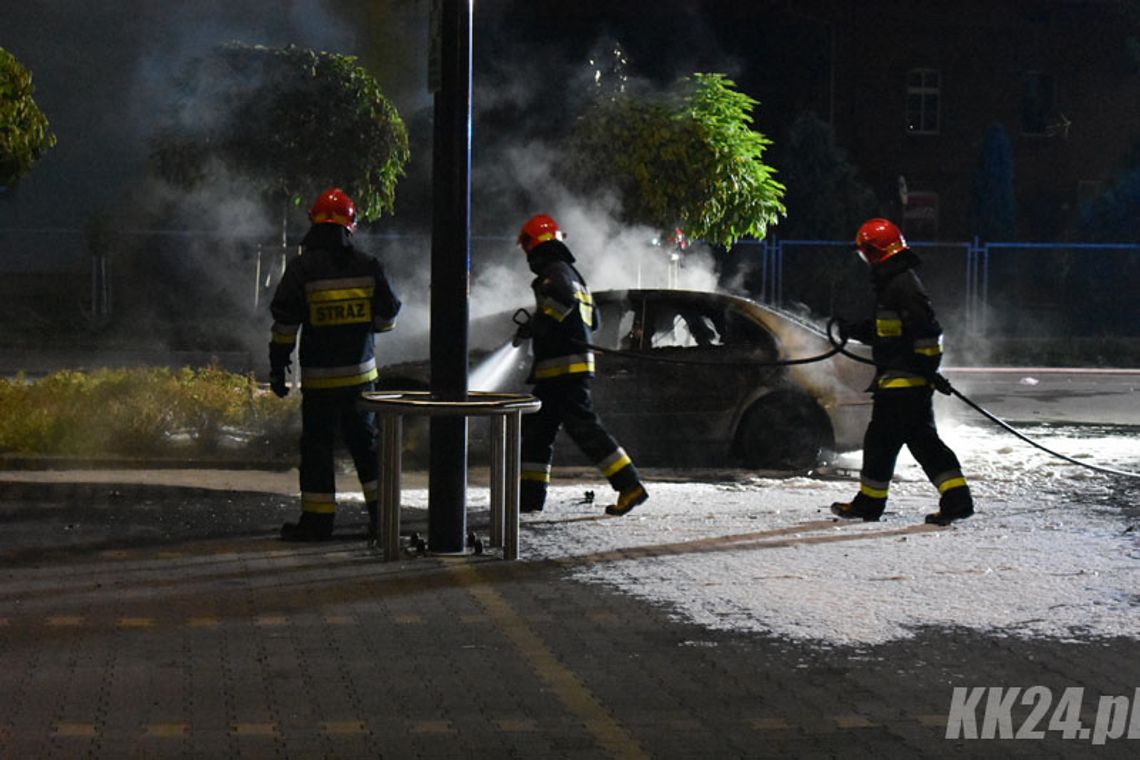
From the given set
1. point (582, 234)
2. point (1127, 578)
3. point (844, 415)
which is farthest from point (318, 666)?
point (582, 234)

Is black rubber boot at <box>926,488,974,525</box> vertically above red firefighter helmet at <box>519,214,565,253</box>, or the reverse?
red firefighter helmet at <box>519,214,565,253</box>

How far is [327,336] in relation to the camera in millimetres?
9000

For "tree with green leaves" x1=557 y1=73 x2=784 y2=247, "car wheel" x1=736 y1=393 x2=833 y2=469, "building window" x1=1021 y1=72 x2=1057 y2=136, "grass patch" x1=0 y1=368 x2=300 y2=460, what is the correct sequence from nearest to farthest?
1. "grass patch" x1=0 y1=368 x2=300 y2=460
2. "car wheel" x1=736 y1=393 x2=833 y2=469
3. "tree with green leaves" x1=557 y1=73 x2=784 y2=247
4. "building window" x1=1021 y1=72 x2=1057 y2=136

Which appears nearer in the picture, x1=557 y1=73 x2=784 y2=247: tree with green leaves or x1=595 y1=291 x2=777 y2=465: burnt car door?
x1=595 y1=291 x2=777 y2=465: burnt car door

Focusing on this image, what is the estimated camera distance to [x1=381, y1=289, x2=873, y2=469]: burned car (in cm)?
1203

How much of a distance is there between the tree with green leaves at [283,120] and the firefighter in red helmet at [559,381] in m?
7.69

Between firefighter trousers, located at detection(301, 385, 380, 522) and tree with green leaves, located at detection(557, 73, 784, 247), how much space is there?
10733 mm

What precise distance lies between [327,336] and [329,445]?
0.57m

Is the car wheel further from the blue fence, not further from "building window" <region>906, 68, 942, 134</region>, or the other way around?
"building window" <region>906, 68, 942, 134</region>

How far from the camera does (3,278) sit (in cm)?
3070

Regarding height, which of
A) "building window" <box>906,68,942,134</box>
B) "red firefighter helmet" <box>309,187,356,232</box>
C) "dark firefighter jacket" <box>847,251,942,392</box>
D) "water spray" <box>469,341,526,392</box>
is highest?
"building window" <box>906,68,942,134</box>

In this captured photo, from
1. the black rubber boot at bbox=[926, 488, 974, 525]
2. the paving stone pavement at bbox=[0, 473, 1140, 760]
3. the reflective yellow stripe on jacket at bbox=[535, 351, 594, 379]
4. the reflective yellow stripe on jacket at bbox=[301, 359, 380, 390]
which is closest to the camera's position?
the paving stone pavement at bbox=[0, 473, 1140, 760]

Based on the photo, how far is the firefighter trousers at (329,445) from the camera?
29.2ft

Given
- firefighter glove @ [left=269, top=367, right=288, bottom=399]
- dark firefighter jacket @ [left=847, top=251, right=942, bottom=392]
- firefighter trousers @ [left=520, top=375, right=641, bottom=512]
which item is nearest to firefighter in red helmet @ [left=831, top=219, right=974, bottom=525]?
dark firefighter jacket @ [left=847, top=251, right=942, bottom=392]
